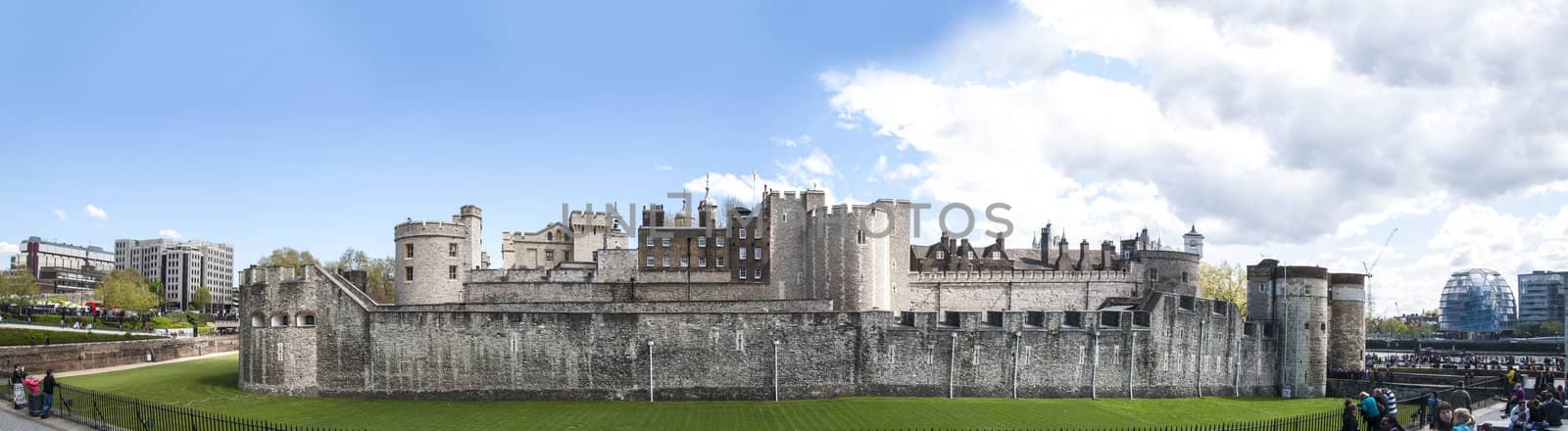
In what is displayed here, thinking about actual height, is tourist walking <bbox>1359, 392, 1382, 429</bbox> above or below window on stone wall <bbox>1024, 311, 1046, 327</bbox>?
below

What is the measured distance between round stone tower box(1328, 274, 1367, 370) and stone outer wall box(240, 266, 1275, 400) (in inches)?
818

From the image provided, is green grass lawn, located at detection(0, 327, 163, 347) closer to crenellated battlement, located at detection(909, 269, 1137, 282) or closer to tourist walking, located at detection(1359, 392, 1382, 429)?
crenellated battlement, located at detection(909, 269, 1137, 282)

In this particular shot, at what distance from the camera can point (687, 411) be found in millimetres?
47344

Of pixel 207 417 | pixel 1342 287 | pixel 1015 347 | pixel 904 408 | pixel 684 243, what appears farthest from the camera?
pixel 684 243

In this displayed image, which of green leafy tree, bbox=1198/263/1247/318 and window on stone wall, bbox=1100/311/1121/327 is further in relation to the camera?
green leafy tree, bbox=1198/263/1247/318

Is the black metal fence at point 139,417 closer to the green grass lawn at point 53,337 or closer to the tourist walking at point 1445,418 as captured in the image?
the green grass lawn at point 53,337

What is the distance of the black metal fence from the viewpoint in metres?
36.6

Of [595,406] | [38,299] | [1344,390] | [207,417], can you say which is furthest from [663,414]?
[38,299]

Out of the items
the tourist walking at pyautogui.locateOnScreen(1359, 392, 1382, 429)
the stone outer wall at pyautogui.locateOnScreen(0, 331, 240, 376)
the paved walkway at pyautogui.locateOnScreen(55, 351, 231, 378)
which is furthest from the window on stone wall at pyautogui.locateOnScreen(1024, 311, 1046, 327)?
the paved walkway at pyautogui.locateOnScreen(55, 351, 231, 378)

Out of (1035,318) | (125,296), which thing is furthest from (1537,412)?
(125,296)

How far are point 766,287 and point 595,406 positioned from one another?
23563mm

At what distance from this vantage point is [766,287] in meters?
70.5

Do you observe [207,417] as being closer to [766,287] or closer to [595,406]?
[595,406]

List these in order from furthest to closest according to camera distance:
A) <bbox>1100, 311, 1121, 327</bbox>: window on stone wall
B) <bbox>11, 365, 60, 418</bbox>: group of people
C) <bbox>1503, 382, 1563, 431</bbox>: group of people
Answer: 1. <bbox>1100, 311, 1121, 327</bbox>: window on stone wall
2. <bbox>11, 365, 60, 418</bbox>: group of people
3. <bbox>1503, 382, 1563, 431</bbox>: group of people
